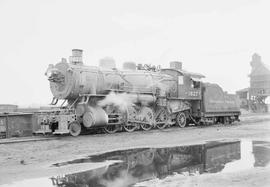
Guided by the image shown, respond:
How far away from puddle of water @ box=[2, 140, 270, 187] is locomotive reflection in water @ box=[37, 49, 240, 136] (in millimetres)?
5457

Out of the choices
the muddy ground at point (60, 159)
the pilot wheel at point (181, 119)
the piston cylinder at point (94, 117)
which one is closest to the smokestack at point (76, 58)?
the piston cylinder at point (94, 117)

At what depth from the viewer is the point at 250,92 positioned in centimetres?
4775

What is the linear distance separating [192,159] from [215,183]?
2.63m

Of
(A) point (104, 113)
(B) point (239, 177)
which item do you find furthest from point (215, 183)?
(A) point (104, 113)

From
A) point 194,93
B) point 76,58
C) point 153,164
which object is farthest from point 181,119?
point 153,164

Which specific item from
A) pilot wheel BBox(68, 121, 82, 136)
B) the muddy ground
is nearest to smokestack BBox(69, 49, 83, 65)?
pilot wheel BBox(68, 121, 82, 136)

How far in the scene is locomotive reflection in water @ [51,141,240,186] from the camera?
20.1ft

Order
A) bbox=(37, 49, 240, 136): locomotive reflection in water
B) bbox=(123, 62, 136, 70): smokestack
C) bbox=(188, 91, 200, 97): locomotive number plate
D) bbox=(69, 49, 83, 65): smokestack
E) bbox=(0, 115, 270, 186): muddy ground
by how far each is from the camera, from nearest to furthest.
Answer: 1. bbox=(0, 115, 270, 186): muddy ground
2. bbox=(37, 49, 240, 136): locomotive reflection in water
3. bbox=(69, 49, 83, 65): smokestack
4. bbox=(123, 62, 136, 70): smokestack
5. bbox=(188, 91, 200, 97): locomotive number plate

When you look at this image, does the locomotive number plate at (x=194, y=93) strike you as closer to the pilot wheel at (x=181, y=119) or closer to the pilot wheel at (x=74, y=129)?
the pilot wheel at (x=181, y=119)

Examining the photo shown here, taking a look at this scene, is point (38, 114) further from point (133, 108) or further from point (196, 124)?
point (196, 124)

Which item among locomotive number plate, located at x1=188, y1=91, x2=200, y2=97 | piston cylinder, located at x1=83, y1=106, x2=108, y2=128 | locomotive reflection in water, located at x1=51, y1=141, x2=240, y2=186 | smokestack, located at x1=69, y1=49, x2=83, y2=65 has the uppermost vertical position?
smokestack, located at x1=69, y1=49, x2=83, y2=65

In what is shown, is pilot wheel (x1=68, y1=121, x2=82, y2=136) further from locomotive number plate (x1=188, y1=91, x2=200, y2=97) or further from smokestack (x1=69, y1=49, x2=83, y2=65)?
locomotive number plate (x1=188, y1=91, x2=200, y2=97)

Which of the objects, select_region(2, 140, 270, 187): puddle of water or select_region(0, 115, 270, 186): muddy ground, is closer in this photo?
select_region(0, 115, 270, 186): muddy ground

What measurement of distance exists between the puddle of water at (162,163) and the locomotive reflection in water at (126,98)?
546cm
